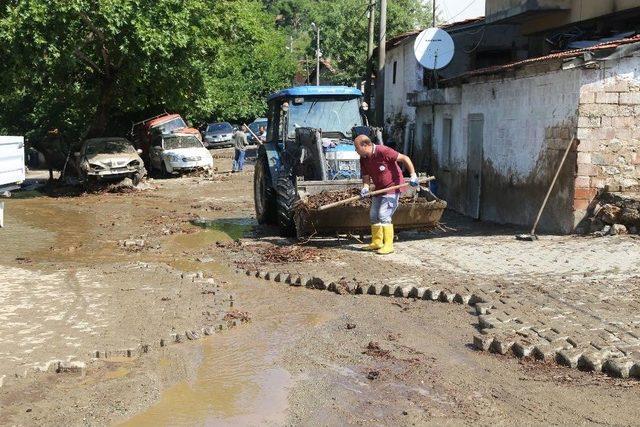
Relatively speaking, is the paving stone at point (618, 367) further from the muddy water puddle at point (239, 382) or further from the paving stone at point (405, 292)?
the paving stone at point (405, 292)

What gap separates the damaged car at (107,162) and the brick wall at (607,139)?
53.0 feet

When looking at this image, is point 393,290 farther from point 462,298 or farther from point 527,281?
point 527,281

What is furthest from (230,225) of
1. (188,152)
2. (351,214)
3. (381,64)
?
(188,152)

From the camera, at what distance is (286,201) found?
1275 cm

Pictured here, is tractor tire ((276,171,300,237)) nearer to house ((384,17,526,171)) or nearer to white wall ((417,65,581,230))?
white wall ((417,65,581,230))

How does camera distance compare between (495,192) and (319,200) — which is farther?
(495,192)

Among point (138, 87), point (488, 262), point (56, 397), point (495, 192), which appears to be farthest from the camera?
point (138, 87)

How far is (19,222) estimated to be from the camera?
→ 17.5 metres

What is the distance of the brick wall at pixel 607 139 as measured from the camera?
1205cm

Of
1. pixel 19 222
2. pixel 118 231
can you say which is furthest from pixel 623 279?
pixel 19 222

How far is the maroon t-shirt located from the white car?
17614 mm

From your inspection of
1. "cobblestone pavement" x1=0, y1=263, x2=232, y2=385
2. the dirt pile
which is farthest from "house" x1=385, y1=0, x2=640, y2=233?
"cobblestone pavement" x1=0, y1=263, x2=232, y2=385

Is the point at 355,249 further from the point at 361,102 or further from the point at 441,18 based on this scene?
the point at 441,18

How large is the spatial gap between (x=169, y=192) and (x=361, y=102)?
1146cm
